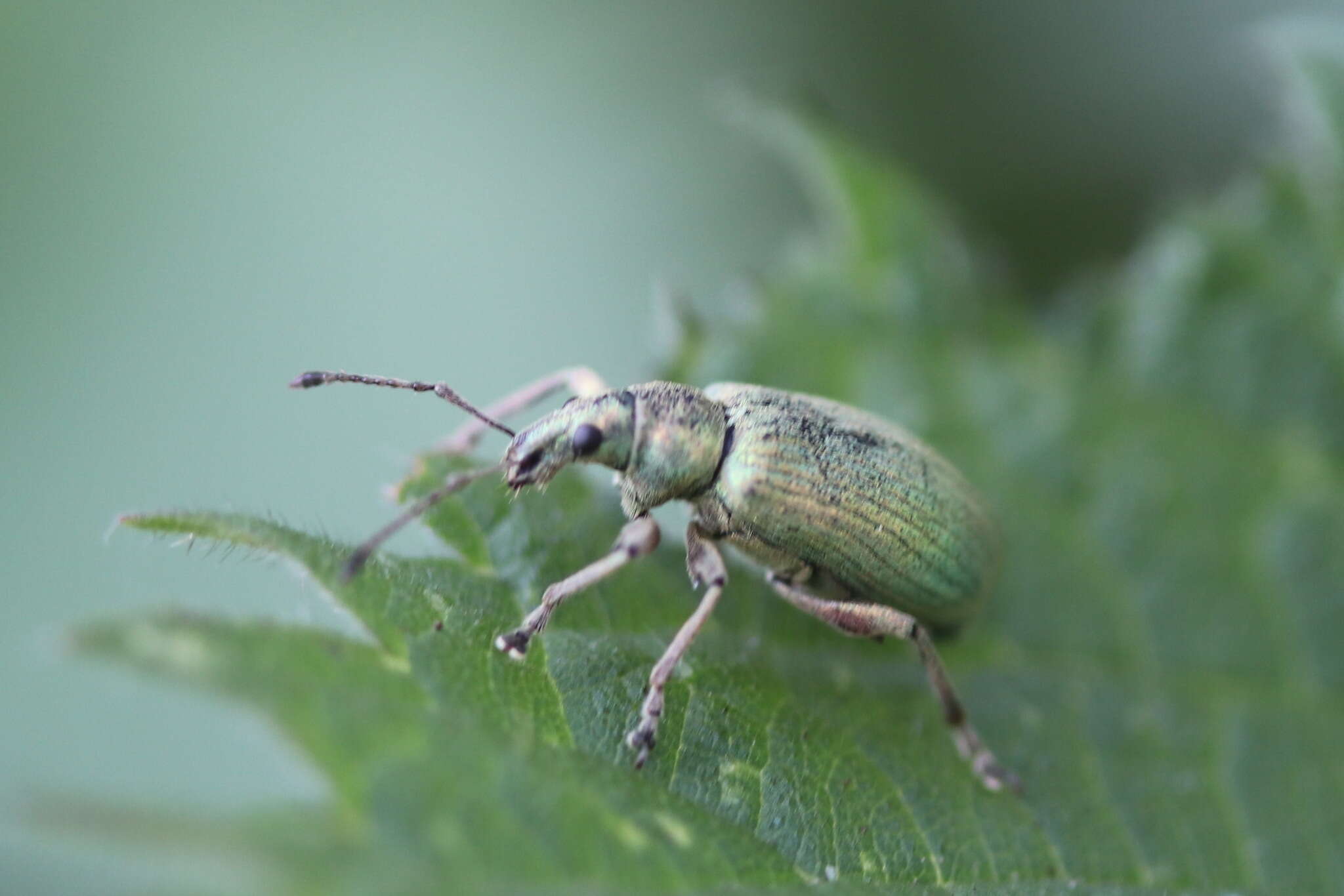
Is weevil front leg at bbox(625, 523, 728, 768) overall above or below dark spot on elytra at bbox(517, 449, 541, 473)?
below

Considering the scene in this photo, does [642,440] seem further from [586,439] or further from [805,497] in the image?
[805,497]

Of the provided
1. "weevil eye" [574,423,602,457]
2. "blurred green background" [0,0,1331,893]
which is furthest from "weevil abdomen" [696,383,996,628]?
"blurred green background" [0,0,1331,893]

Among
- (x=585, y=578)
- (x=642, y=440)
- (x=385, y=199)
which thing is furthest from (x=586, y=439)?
(x=385, y=199)

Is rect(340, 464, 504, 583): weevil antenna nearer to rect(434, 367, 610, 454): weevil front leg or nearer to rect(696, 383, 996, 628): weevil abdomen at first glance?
rect(434, 367, 610, 454): weevil front leg

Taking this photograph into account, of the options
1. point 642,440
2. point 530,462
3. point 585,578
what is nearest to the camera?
point 585,578

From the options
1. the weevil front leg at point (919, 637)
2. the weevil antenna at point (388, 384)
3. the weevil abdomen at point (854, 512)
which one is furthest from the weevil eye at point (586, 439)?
the weevil front leg at point (919, 637)

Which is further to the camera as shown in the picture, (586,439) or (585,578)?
(586,439)

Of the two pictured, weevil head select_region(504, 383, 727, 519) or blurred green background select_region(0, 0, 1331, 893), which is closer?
weevil head select_region(504, 383, 727, 519)
